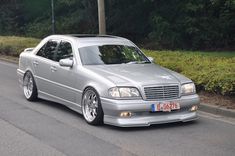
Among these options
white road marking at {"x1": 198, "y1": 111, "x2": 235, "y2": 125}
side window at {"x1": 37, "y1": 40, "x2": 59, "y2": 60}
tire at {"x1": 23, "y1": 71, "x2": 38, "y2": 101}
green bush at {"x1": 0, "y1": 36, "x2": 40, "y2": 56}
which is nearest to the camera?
white road marking at {"x1": 198, "y1": 111, "x2": 235, "y2": 125}

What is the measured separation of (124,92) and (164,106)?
67cm

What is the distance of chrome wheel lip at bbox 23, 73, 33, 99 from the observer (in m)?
10.8

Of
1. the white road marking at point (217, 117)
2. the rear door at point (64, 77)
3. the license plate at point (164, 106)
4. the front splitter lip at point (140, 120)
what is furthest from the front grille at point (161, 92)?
the rear door at point (64, 77)

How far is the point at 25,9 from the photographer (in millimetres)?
38781

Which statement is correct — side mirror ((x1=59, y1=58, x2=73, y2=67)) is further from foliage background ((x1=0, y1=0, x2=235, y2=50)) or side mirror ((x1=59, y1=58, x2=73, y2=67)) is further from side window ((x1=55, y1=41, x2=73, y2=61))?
foliage background ((x1=0, y1=0, x2=235, y2=50))

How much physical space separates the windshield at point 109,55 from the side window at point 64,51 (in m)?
0.32

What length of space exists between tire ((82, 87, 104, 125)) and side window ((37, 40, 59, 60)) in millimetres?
1814

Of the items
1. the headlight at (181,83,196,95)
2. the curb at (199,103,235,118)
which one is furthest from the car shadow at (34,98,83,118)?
the curb at (199,103,235,118)

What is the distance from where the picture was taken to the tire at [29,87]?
10617mm

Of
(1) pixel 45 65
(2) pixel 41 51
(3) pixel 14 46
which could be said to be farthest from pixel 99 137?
(3) pixel 14 46

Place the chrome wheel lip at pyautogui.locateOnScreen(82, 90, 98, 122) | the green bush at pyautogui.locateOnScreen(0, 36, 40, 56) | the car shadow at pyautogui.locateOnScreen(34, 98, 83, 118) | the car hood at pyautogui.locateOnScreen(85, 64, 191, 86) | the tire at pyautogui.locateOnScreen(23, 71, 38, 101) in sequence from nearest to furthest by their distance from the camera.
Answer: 1. the car hood at pyautogui.locateOnScreen(85, 64, 191, 86)
2. the chrome wheel lip at pyautogui.locateOnScreen(82, 90, 98, 122)
3. the car shadow at pyautogui.locateOnScreen(34, 98, 83, 118)
4. the tire at pyautogui.locateOnScreen(23, 71, 38, 101)
5. the green bush at pyautogui.locateOnScreen(0, 36, 40, 56)

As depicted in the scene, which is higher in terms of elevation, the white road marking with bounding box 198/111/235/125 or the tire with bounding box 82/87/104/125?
the tire with bounding box 82/87/104/125

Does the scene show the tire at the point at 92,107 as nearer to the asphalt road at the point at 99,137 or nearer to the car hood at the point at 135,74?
the asphalt road at the point at 99,137

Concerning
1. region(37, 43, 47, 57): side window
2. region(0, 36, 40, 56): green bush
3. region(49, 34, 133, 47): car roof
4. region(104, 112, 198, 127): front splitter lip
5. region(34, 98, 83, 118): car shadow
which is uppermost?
region(49, 34, 133, 47): car roof
